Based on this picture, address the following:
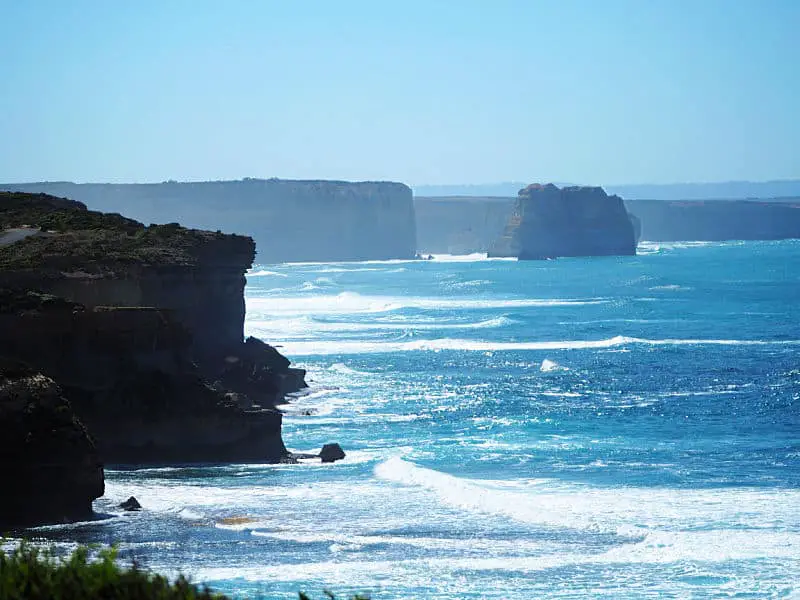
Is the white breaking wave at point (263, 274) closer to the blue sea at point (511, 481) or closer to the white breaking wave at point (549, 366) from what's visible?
the blue sea at point (511, 481)

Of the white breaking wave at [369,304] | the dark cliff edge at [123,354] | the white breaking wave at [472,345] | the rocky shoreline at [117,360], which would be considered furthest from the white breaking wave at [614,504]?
the white breaking wave at [369,304]

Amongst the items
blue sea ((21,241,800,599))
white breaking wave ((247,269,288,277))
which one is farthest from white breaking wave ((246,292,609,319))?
white breaking wave ((247,269,288,277))

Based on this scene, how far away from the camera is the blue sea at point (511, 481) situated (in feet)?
82.4

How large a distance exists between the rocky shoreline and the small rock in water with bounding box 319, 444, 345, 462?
1031 millimetres

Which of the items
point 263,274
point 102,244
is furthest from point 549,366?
point 263,274

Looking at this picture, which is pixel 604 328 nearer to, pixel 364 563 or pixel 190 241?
pixel 190 241

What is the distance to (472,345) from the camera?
7219cm

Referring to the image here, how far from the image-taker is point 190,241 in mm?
49312

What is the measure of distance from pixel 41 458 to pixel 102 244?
20006mm

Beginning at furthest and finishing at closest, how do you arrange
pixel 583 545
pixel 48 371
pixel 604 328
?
pixel 604 328, pixel 48 371, pixel 583 545

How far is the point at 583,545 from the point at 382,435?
15616 millimetres

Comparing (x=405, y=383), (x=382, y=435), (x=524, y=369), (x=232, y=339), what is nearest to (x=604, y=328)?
(x=524, y=369)

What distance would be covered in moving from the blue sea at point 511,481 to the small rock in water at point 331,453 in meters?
0.43

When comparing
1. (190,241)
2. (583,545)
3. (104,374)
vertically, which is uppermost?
(190,241)
